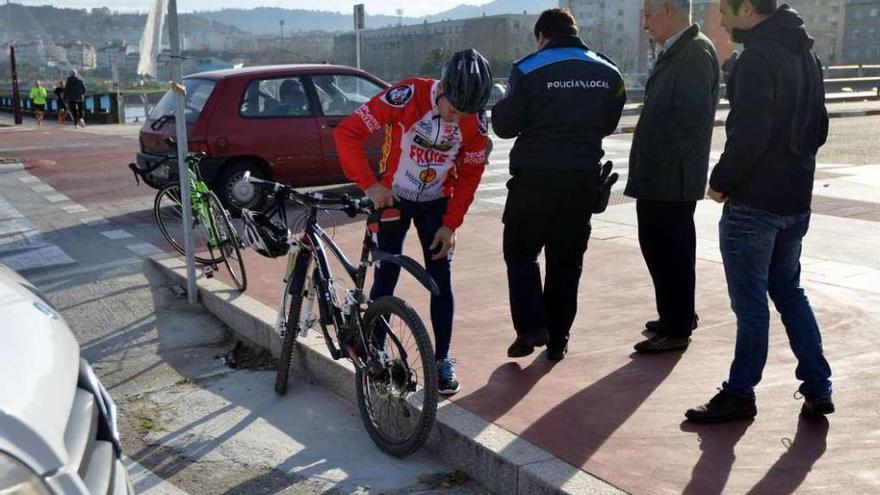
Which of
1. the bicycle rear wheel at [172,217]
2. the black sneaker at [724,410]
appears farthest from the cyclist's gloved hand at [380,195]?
the bicycle rear wheel at [172,217]

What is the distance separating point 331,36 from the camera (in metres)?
80.7

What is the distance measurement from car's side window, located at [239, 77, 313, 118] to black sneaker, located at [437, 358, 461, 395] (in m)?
6.75

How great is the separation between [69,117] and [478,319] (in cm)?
3238

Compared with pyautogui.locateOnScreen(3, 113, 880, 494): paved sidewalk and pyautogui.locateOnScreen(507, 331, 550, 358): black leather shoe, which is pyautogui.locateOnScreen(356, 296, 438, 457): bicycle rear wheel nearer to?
pyautogui.locateOnScreen(3, 113, 880, 494): paved sidewalk

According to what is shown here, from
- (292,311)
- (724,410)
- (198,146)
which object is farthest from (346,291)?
(198,146)

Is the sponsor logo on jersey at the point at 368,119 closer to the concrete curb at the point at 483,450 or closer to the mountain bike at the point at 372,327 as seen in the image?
the mountain bike at the point at 372,327

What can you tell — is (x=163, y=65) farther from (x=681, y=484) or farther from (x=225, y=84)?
(x=681, y=484)

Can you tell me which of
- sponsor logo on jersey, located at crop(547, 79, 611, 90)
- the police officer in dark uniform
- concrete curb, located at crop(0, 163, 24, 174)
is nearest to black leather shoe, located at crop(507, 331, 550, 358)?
the police officer in dark uniform

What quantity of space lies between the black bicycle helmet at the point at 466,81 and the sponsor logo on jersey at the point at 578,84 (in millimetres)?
487

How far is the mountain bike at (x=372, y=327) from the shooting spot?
3961mm

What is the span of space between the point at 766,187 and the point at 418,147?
1566 millimetres

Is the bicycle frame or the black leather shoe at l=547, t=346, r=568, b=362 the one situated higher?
the bicycle frame

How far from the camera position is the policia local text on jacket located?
4465 millimetres

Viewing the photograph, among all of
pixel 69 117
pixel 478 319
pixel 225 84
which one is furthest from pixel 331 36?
pixel 478 319
